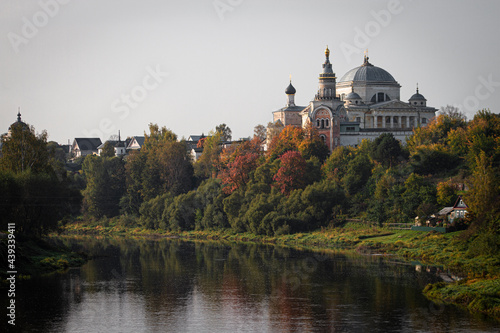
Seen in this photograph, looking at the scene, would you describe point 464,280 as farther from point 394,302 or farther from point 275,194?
point 275,194

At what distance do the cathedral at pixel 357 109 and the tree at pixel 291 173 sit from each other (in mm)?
11991

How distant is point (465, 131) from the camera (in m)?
89.7

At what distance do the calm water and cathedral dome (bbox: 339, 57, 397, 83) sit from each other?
5567cm

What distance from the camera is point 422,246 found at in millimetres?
63906

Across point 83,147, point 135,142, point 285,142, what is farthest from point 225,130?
point 285,142

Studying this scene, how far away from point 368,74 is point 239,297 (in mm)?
76339

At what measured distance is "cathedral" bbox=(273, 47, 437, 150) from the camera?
102 meters

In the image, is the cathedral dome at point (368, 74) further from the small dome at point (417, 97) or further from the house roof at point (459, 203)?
the house roof at point (459, 203)

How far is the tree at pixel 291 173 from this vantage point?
8931 cm

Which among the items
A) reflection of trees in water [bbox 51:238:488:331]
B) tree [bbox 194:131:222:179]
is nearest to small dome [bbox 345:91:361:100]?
tree [bbox 194:131:222:179]

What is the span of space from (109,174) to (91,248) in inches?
1377

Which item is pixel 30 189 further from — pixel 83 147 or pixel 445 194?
pixel 83 147

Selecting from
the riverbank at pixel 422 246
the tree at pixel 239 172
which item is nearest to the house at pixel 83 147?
the riverbank at pixel 422 246

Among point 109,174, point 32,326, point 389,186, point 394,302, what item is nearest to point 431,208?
point 389,186
